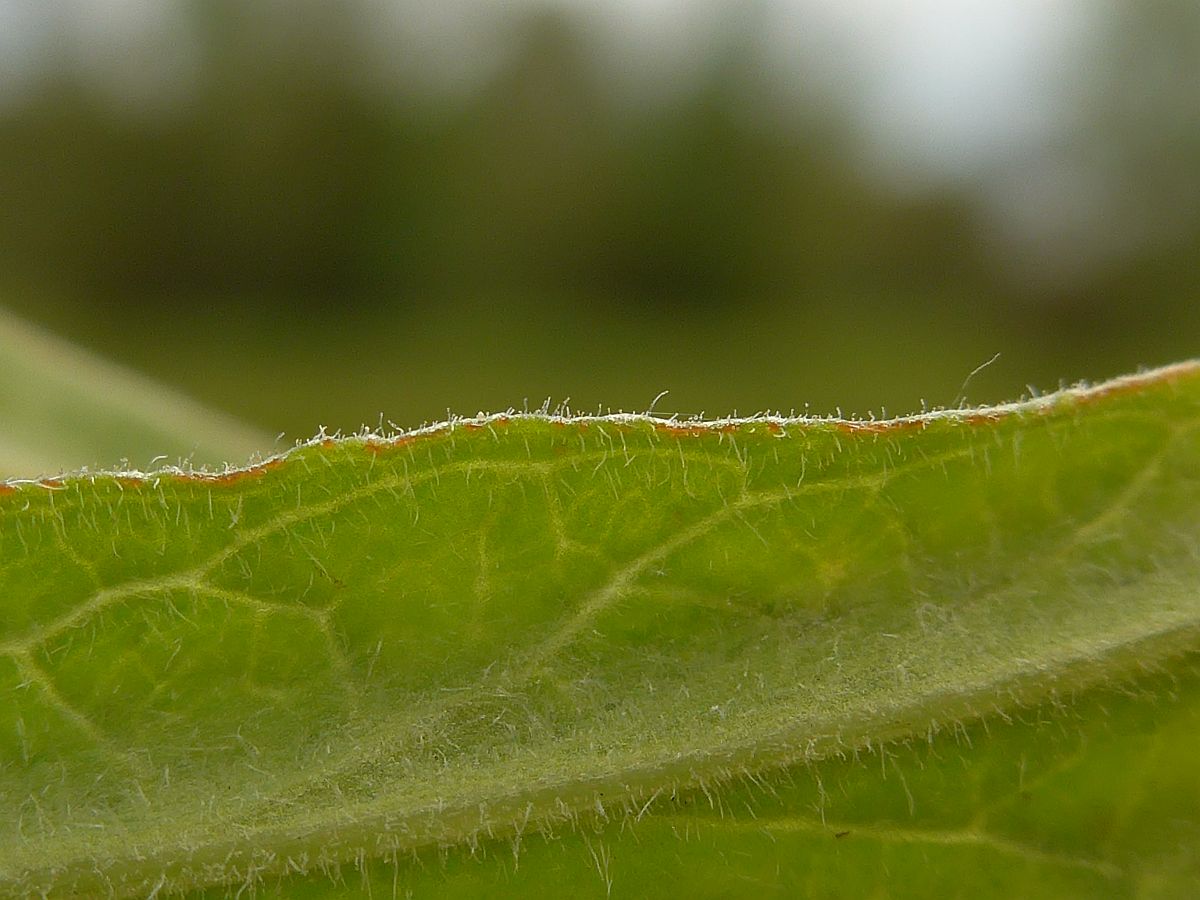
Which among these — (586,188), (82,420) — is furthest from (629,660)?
(586,188)

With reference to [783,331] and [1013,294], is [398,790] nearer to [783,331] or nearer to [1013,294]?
[783,331]

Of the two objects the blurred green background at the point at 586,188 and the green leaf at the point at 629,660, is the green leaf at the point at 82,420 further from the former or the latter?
the blurred green background at the point at 586,188

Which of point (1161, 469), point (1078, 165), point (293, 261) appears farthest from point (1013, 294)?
point (1161, 469)

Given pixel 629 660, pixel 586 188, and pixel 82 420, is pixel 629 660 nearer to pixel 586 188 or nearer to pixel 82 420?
pixel 82 420

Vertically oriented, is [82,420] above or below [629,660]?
above

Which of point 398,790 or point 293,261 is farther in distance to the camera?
point 293,261

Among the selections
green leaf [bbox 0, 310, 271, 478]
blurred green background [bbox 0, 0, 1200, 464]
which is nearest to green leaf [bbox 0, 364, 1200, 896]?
green leaf [bbox 0, 310, 271, 478]

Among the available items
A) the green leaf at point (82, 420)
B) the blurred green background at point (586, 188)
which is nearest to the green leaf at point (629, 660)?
the green leaf at point (82, 420)
